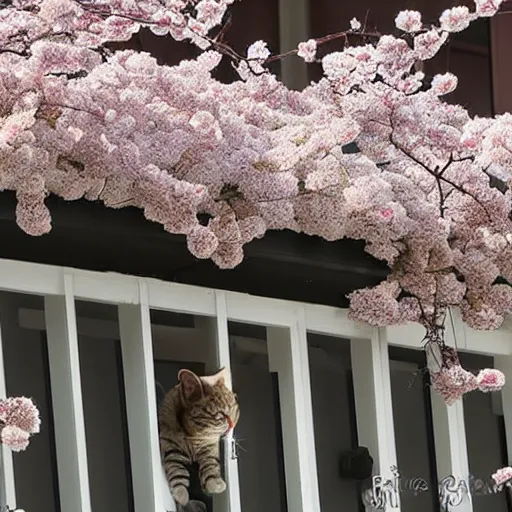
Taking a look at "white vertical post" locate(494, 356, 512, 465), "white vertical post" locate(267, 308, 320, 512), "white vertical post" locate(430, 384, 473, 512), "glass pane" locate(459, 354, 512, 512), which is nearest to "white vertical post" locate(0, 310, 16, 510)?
"white vertical post" locate(267, 308, 320, 512)

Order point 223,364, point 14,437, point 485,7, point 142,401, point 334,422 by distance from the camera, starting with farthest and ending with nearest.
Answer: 1. point 334,422
2. point 485,7
3. point 223,364
4. point 142,401
5. point 14,437

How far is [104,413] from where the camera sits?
5.70 metres

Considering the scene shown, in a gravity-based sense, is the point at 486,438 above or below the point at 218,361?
below

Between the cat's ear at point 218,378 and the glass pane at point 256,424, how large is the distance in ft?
1.99

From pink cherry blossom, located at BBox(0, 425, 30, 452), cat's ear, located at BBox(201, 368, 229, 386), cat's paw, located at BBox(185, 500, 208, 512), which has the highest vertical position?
cat's ear, located at BBox(201, 368, 229, 386)

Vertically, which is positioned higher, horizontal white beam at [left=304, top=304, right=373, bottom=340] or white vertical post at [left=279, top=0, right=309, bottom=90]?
white vertical post at [left=279, top=0, right=309, bottom=90]

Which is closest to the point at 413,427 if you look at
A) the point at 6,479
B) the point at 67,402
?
the point at 67,402

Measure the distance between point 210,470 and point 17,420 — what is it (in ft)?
3.70

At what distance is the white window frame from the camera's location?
190 inches

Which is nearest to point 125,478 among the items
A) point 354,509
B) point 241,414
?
point 241,414

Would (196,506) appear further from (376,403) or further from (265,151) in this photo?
(265,151)

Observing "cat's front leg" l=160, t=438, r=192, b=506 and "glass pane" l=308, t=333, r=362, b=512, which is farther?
"glass pane" l=308, t=333, r=362, b=512

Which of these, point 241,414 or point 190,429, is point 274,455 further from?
point 190,429

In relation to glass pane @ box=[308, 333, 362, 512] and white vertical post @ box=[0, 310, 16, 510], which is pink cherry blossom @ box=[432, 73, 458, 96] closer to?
glass pane @ box=[308, 333, 362, 512]
